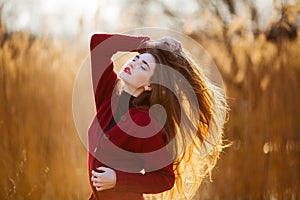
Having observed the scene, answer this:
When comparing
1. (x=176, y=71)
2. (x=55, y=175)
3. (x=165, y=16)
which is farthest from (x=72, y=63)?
(x=165, y=16)

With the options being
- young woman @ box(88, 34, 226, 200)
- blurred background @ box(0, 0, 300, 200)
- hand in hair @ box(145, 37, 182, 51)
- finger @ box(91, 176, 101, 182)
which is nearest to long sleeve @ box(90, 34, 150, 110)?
young woman @ box(88, 34, 226, 200)

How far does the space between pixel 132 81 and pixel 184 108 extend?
22 centimetres

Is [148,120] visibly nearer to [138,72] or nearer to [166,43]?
[138,72]

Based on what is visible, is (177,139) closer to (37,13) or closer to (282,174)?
(282,174)

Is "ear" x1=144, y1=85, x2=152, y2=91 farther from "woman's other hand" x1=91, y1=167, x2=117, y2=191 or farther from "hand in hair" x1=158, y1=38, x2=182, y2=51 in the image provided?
"woman's other hand" x1=91, y1=167, x2=117, y2=191

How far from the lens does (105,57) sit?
2.53 m

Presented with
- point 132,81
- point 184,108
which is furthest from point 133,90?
point 184,108

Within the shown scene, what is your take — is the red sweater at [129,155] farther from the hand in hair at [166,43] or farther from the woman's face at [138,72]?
the hand in hair at [166,43]

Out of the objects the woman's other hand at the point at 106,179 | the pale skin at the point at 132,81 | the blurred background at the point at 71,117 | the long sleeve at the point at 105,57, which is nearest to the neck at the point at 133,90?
the pale skin at the point at 132,81

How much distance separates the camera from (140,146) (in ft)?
7.36

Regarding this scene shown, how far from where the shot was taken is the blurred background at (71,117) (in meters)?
3.38

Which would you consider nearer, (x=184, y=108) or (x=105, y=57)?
(x=184, y=108)

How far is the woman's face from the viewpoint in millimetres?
2291

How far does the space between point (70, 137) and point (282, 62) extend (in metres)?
1.17
